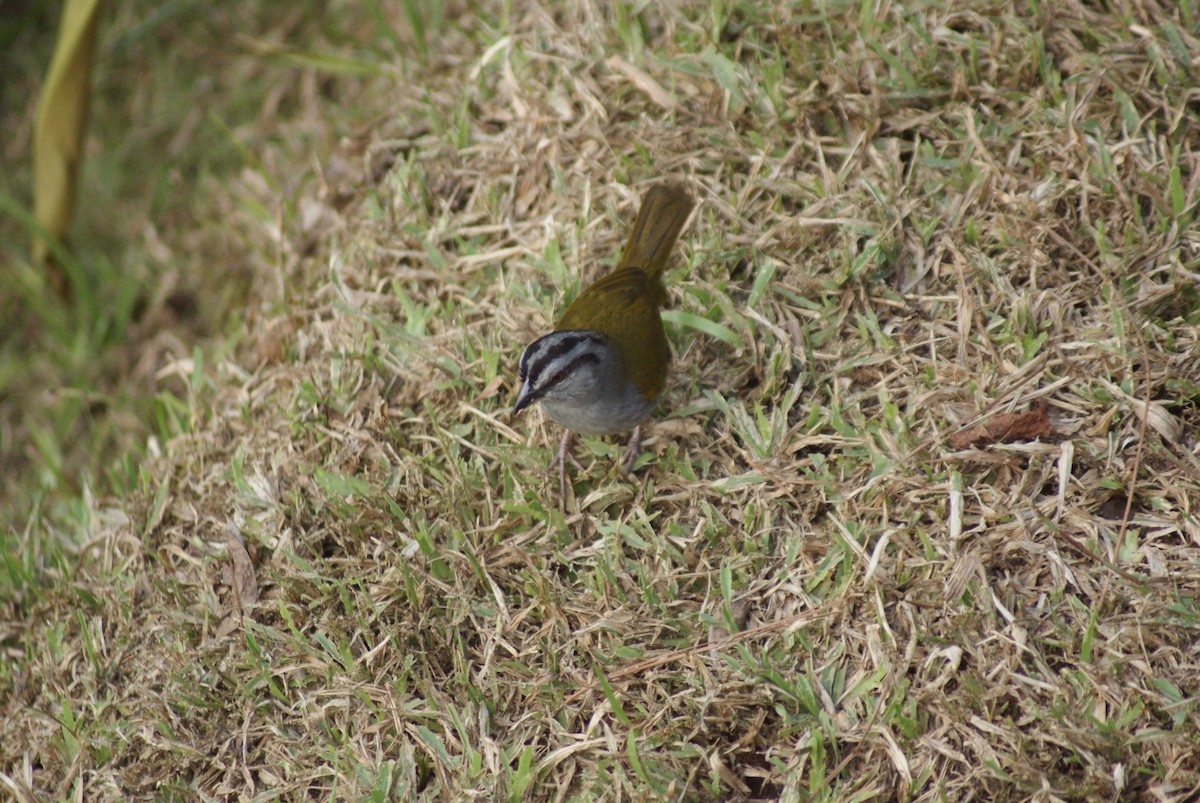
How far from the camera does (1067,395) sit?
406 centimetres

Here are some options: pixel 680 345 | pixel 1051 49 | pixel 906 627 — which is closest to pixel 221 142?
pixel 680 345

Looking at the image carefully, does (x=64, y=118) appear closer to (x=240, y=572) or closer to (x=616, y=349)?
(x=240, y=572)

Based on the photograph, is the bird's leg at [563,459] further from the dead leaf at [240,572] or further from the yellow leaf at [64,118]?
the yellow leaf at [64,118]

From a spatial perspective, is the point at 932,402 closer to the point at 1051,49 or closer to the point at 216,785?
the point at 1051,49

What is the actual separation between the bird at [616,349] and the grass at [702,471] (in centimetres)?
21

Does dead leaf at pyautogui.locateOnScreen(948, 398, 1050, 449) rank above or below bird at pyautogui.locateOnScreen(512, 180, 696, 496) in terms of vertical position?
below

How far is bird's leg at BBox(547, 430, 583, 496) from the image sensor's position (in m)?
4.45

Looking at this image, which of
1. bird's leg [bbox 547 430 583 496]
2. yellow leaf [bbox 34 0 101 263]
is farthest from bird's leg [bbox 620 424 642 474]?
yellow leaf [bbox 34 0 101 263]

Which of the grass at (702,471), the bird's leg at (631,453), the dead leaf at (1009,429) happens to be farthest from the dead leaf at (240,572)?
the dead leaf at (1009,429)

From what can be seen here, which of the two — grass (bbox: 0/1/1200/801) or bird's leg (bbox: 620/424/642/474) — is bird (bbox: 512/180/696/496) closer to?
bird's leg (bbox: 620/424/642/474)

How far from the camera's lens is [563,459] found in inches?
177

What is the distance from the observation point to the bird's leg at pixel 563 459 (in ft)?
14.6

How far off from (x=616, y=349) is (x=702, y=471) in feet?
2.08

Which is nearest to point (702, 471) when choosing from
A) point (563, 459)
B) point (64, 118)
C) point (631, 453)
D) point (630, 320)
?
point (631, 453)
